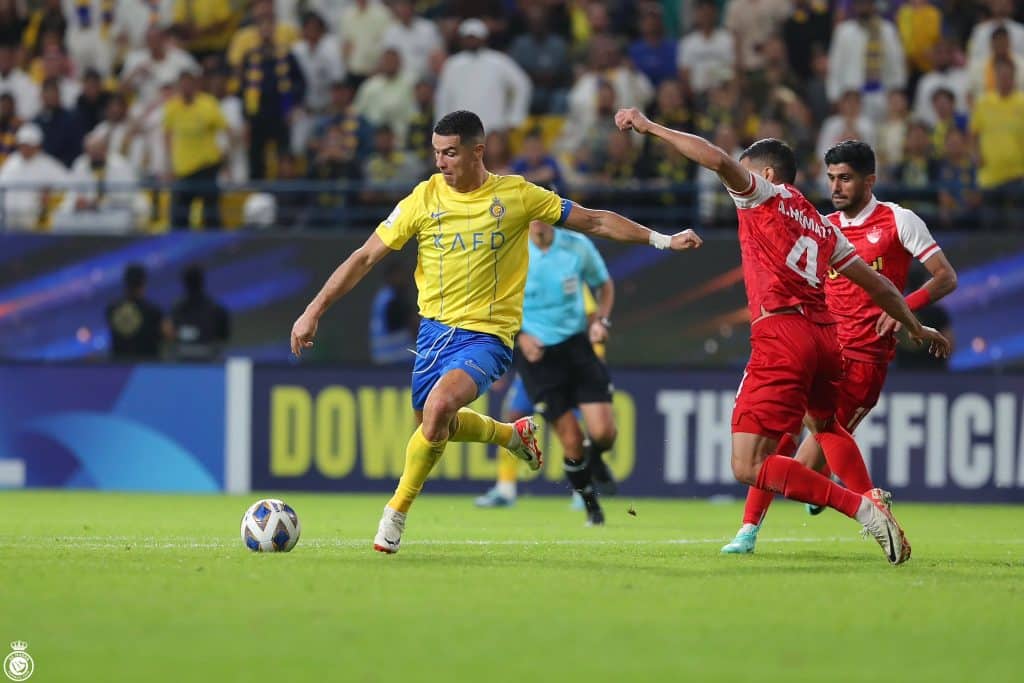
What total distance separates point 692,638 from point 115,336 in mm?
13824

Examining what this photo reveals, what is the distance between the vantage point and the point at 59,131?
68.4 feet

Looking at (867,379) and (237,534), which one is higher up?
(867,379)

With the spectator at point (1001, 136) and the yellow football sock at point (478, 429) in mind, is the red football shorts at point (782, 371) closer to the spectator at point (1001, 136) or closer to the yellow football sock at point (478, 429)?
the yellow football sock at point (478, 429)

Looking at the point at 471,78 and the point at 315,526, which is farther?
the point at 471,78

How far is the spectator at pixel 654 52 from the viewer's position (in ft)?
66.8

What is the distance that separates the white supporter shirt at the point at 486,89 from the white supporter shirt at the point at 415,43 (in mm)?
1003

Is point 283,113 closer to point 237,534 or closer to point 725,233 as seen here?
point 725,233

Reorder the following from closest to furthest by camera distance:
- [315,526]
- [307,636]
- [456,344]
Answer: [307,636] → [456,344] → [315,526]

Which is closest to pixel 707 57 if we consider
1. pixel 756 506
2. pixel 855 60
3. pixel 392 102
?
pixel 855 60

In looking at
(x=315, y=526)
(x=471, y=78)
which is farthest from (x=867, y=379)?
(x=471, y=78)

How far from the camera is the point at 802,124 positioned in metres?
18.9

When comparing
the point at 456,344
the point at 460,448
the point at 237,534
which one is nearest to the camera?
the point at 456,344

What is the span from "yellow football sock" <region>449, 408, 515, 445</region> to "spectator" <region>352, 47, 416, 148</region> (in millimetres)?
10348

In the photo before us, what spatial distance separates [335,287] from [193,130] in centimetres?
1128
